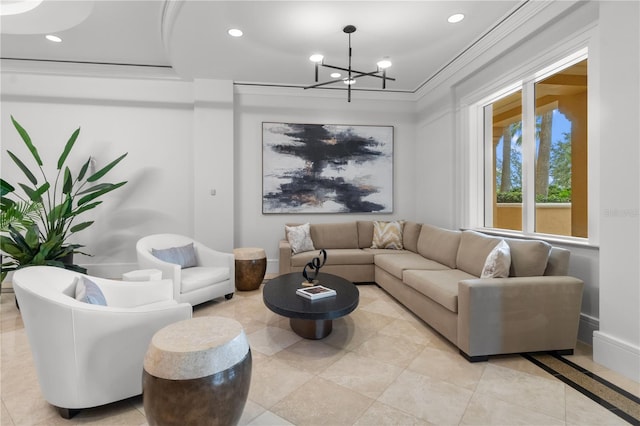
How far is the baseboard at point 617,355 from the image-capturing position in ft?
6.74

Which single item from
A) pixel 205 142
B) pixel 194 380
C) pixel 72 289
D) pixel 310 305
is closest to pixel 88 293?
pixel 72 289

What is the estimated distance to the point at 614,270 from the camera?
87.1 inches

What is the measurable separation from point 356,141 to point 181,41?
2.92 metres

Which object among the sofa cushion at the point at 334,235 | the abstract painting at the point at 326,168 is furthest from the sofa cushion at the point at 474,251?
the abstract painting at the point at 326,168

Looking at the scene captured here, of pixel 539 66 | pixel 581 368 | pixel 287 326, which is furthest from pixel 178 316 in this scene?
pixel 539 66

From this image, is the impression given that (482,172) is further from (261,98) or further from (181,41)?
(181,41)

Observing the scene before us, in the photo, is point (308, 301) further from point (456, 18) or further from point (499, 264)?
point (456, 18)

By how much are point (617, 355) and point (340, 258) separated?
2856mm

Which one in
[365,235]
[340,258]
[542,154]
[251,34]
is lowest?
[340,258]

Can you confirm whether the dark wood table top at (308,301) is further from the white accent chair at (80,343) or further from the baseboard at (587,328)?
the baseboard at (587,328)

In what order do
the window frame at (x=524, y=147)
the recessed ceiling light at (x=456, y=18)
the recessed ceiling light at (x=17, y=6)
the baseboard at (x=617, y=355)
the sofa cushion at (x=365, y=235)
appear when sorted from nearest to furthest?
1. the baseboard at (x=617, y=355)
2. the window frame at (x=524, y=147)
3. the recessed ceiling light at (x=456, y=18)
4. the recessed ceiling light at (x=17, y=6)
5. the sofa cushion at (x=365, y=235)

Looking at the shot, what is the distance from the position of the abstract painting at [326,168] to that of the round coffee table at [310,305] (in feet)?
7.13

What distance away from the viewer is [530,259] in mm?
2625

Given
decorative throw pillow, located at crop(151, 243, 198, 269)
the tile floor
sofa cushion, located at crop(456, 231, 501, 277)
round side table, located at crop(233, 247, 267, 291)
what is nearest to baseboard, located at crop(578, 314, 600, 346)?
the tile floor
